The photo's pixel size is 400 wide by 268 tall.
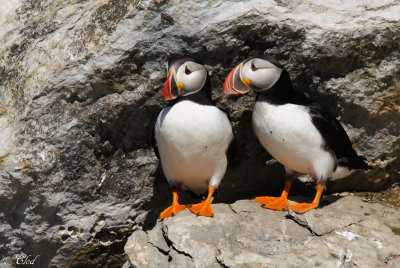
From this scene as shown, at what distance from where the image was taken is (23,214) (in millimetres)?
4785

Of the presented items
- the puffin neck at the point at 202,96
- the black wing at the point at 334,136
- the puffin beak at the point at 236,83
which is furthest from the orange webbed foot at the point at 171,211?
the black wing at the point at 334,136

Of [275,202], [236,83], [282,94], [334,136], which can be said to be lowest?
[275,202]

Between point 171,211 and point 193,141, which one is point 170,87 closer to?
point 193,141

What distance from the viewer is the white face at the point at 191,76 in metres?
4.52

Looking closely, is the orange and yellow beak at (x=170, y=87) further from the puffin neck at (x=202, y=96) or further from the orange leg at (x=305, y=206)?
the orange leg at (x=305, y=206)

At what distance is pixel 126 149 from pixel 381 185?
2369mm

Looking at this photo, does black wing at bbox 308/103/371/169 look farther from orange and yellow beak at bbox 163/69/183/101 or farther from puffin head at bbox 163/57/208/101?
orange and yellow beak at bbox 163/69/183/101

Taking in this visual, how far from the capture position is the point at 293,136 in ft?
14.8

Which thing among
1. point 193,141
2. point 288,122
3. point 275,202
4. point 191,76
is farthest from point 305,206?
point 191,76

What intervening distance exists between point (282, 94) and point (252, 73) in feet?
0.95

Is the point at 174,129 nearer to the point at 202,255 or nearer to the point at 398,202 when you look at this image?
the point at 202,255

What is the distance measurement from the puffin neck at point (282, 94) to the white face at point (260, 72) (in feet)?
0.15

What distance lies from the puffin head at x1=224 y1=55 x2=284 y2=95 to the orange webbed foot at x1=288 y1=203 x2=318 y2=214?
1001 millimetres

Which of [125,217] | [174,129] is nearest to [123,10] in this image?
[174,129]
